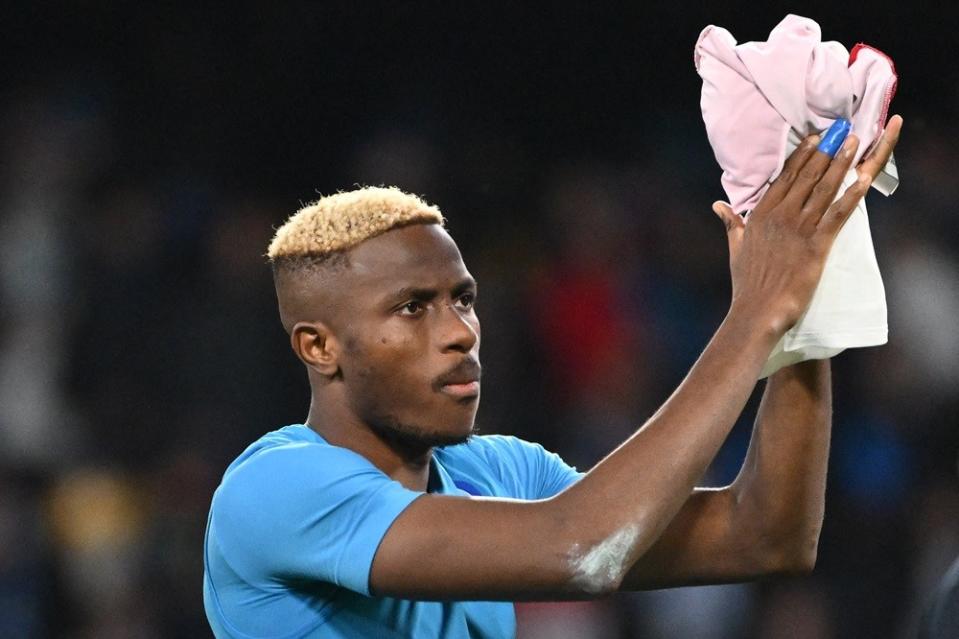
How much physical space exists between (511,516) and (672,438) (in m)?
0.26

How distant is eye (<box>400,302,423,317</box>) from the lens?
2.40 m

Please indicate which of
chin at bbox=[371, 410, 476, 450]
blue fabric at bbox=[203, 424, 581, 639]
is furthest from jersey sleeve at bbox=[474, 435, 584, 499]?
chin at bbox=[371, 410, 476, 450]

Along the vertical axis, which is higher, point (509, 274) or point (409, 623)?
point (509, 274)

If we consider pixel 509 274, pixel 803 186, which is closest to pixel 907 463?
pixel 509 274

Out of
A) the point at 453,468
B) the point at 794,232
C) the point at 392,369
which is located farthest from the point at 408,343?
the point at 794,232

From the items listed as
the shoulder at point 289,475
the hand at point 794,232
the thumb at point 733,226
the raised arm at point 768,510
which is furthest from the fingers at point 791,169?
the shoulder at point 289,475

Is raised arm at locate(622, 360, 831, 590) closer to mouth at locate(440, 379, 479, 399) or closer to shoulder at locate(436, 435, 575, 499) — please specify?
shoulder at locate(436, 435, 575, 499)

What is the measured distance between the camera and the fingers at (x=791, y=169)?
2217 mm

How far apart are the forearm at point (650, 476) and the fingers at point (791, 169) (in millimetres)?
297

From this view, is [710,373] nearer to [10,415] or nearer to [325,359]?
[325,359]

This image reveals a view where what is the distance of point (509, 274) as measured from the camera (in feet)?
21.4

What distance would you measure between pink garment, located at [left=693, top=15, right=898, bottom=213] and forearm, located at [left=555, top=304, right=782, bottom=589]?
370 mm

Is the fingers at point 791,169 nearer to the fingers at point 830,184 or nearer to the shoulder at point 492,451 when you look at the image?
the fingers at point 830,184

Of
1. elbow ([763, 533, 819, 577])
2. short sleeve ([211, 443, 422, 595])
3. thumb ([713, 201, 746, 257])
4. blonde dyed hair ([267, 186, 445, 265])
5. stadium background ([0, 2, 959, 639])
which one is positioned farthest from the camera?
stadium background ([0, 2, 959, 639])
